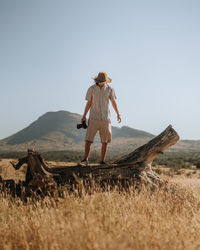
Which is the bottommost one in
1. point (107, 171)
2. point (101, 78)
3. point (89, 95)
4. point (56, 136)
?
point (107, 171)

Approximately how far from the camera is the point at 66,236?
2.54 meters

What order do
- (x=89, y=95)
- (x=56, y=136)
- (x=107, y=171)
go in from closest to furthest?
(x=107, y=171), (x=89, y=95), (x=56, y=136)

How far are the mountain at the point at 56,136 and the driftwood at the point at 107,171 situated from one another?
116156 mm

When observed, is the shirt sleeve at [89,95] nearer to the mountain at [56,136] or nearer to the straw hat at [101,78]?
the straw hat at [101,78]

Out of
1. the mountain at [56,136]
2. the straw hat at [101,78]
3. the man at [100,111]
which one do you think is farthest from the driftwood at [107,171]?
the mountain at [56,136]

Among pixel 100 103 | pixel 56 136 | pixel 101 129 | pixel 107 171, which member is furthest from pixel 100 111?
pixel 56 136

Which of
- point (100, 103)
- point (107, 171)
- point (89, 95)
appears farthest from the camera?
point (89, 95)

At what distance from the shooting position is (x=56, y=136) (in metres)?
147

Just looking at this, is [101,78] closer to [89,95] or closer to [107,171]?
[89,95]

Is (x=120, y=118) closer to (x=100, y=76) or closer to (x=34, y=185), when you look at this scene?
(x=100, y=76)

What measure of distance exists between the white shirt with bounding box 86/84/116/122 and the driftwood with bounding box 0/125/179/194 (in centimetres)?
126

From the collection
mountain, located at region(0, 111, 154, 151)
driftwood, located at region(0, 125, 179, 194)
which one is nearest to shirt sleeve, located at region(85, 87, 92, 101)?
driftwood, located at region(0, 125, 179, 194)

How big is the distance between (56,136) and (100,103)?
142 m

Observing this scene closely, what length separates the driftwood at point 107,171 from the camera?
5.58 metres
